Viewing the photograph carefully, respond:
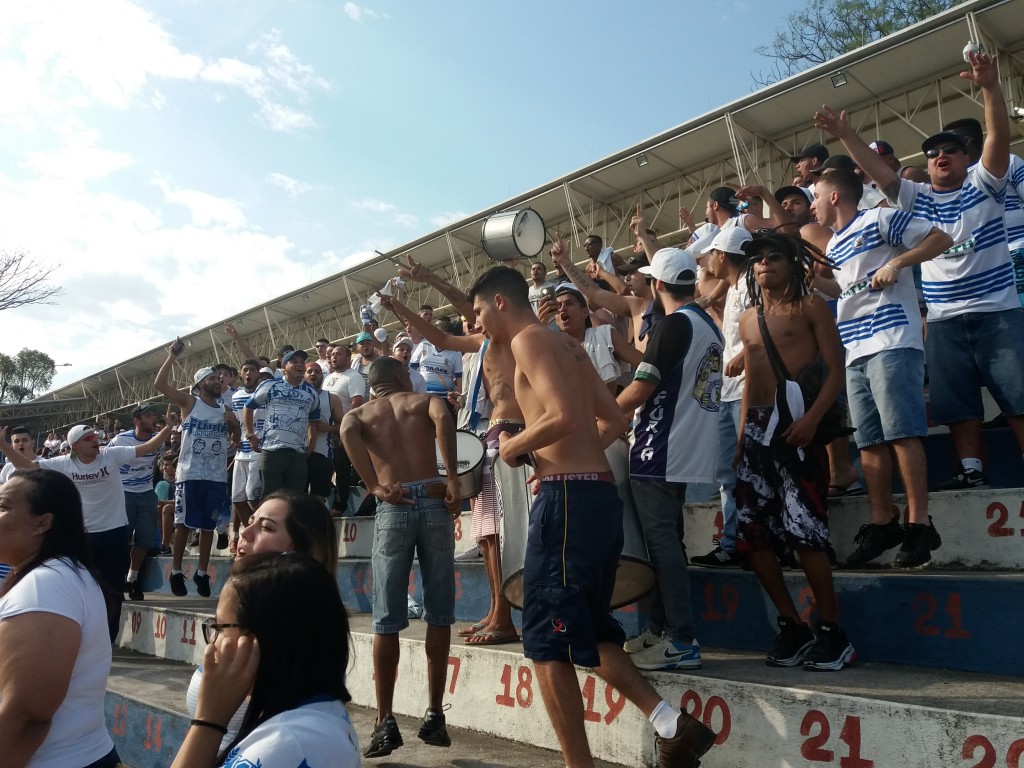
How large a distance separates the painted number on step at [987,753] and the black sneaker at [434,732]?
2436 millimetres

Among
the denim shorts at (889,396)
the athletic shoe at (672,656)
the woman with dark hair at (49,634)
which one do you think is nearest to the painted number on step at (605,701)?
the athletic shoe at (672,656)

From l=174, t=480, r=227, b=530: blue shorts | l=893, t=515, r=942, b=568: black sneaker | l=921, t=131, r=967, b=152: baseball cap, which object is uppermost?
l=921, t=131, r=967, b=152: baseball cap

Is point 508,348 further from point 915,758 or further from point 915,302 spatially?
point 915,758

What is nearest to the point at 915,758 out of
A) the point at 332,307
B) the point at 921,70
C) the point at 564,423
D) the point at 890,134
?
the point at 564,423

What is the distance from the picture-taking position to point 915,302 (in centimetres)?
455

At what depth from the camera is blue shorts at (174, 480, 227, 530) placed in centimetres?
905

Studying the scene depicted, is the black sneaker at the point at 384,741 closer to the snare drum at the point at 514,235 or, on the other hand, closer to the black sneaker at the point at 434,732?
the black sneaker at the point at 434,732

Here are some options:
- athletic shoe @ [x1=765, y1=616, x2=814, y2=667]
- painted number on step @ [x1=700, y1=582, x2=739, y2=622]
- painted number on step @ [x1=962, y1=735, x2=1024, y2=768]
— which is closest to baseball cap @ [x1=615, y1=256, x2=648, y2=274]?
painted number on step @ [x1=700, y1=582, x2=739, y2=622]

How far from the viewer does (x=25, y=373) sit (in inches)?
2413

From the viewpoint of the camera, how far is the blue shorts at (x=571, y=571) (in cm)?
335

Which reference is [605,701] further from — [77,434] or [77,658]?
[77,434]

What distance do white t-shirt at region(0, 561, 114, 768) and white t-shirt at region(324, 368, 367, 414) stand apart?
6970 millimetres

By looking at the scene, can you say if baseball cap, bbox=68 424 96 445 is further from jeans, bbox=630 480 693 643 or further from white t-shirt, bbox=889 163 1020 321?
white t-shirt, bbox=889 163 1020 321

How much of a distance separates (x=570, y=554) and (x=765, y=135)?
12.1 metres
